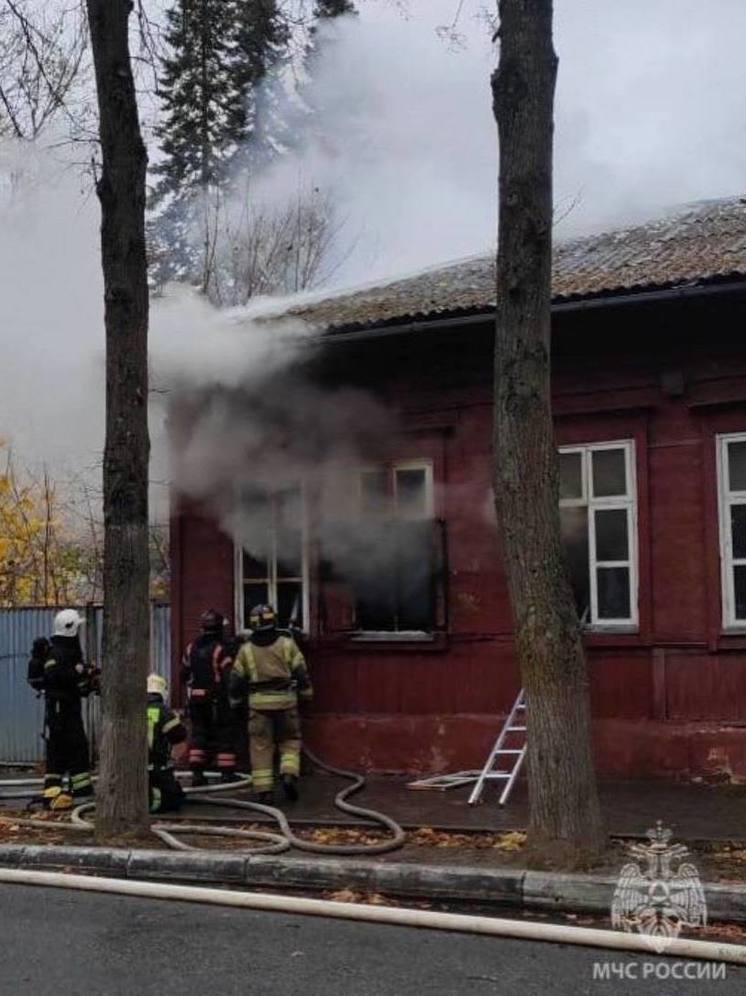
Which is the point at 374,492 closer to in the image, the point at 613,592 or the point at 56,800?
the point at 613,592

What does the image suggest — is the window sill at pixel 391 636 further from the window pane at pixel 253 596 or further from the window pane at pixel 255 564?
the window pane at pixel 255 564

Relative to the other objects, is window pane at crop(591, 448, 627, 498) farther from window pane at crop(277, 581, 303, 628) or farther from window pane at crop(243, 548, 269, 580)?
window pane at crop(243, 548, 269, 580)

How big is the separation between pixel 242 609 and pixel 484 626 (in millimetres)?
2626

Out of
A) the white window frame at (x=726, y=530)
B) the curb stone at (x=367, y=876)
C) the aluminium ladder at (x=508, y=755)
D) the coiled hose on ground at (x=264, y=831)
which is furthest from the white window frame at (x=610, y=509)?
the curb stone at (x=367, y=876)

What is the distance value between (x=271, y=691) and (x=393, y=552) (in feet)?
7.10

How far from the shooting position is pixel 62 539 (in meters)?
28.7

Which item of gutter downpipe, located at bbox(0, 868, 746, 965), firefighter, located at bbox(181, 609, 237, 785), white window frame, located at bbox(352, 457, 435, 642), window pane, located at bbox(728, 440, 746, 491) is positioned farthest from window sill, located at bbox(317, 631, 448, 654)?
gutter downpipe, located at bbox(0, 868, 746, 965)

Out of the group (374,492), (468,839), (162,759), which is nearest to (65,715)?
(162,759)

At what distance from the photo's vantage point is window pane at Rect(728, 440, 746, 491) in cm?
975

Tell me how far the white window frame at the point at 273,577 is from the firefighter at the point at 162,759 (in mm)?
2447

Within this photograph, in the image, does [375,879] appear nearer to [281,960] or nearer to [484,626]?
[281,960]

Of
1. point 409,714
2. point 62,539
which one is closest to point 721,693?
point 409,714

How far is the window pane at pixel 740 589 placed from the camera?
9680mm

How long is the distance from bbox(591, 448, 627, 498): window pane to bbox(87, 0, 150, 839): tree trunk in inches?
159
